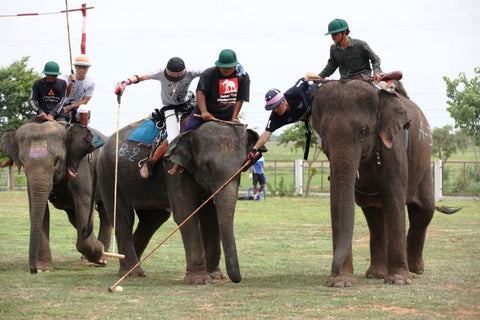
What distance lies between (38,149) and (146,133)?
177 cm

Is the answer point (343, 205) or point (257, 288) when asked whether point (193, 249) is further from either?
point (343, 205)

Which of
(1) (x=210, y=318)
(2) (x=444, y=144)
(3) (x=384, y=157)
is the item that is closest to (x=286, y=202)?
(3) (x=384, y=157)

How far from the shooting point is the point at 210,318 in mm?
11000

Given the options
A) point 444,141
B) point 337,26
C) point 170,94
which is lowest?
point 444,141

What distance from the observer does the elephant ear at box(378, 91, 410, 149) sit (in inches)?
532

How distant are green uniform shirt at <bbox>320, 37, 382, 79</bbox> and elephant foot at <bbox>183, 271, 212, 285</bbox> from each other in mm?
3428

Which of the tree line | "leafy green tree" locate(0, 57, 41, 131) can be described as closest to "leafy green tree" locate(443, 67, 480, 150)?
the tree line

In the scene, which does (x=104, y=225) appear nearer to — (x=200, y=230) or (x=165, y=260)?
(x=165, y=260)

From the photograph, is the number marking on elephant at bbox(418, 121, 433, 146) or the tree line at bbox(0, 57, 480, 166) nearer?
the number marking on elephant at bbox(418, 121, 433, 146)

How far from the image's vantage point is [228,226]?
13.6 m

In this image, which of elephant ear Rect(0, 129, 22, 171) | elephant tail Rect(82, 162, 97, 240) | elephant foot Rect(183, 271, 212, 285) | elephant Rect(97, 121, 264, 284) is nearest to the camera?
elephant Rect(97, 121, 264, 284)

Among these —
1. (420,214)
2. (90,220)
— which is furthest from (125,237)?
(420,214)

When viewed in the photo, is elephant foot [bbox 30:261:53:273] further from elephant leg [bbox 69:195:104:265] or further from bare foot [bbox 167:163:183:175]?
→ bare foot [bbox 167:163:183:175]

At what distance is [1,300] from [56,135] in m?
4.96
